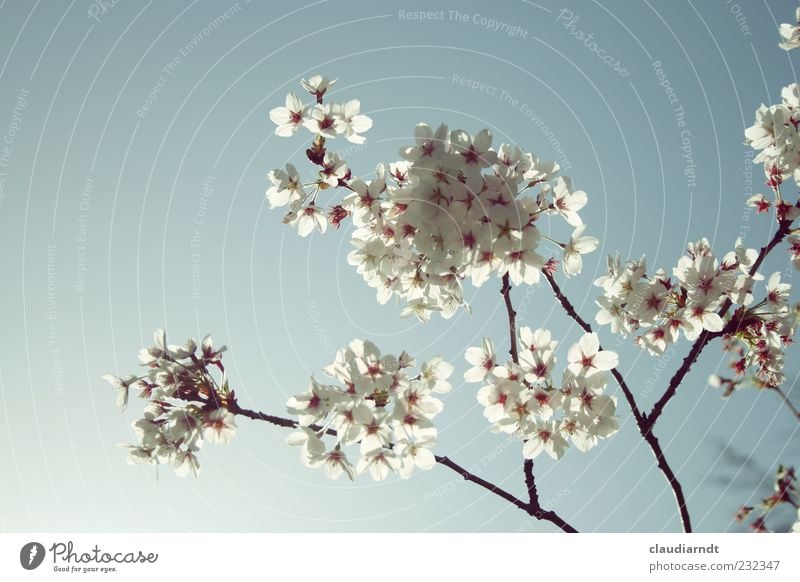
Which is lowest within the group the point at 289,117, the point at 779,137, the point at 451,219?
the point at 451,219

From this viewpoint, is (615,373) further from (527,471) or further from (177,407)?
(177,407)

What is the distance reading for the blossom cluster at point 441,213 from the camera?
1934mm

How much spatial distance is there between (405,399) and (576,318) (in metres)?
1.05

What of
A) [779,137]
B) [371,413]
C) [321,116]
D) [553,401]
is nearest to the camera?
[371,413]

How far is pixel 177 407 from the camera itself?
77.0 inches

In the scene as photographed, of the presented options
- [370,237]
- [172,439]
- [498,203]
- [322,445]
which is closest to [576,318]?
[498,203]

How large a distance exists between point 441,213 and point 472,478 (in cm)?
100

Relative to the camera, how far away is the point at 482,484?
204 centimetres

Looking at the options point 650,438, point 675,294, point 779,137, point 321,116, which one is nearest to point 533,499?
point 650,438

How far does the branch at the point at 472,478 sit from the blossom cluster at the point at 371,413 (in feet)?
0.27

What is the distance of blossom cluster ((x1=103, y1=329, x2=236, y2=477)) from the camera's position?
191cm

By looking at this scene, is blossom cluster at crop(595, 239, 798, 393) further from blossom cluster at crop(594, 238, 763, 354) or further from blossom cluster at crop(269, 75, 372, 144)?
blossom cluster at crop(269, 75, 372, 144)

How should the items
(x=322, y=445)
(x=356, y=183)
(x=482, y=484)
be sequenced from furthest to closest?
1. (x=356, y=183)
2. (x=482, y=484)
3. (x=322, y=445)

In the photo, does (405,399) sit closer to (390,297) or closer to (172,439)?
(390,297)
